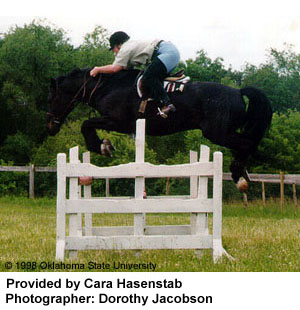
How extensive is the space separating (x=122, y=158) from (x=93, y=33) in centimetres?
894

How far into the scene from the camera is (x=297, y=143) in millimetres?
22672

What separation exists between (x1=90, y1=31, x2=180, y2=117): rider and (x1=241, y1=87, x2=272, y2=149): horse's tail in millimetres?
858

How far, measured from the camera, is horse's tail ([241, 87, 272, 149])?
583 cm

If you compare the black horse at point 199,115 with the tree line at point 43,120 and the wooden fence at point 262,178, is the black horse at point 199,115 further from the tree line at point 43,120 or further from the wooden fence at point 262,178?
the tree line at point 43,120

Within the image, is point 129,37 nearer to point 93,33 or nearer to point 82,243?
point 82,243

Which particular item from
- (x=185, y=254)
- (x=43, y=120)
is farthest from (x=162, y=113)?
(x=43, y=120)

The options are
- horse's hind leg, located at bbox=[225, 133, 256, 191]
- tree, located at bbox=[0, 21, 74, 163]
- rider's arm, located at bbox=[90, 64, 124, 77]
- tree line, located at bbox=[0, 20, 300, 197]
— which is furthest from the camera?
tree, located at bbox=[0, 21, 74, 163]

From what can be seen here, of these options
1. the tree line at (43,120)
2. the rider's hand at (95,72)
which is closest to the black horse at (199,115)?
the rider's hand at (95,72)

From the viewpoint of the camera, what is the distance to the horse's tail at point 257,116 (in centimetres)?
583

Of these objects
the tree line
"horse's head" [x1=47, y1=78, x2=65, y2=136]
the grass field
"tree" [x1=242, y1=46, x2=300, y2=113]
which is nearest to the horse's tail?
the grass field

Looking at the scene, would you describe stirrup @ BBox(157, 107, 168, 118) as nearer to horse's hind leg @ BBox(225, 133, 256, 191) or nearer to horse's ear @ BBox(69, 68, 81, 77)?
horse's hind leg @ BBox(225, 133, 256, 191)

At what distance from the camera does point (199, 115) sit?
5.90 metres

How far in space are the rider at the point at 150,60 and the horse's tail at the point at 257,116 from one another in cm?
86
